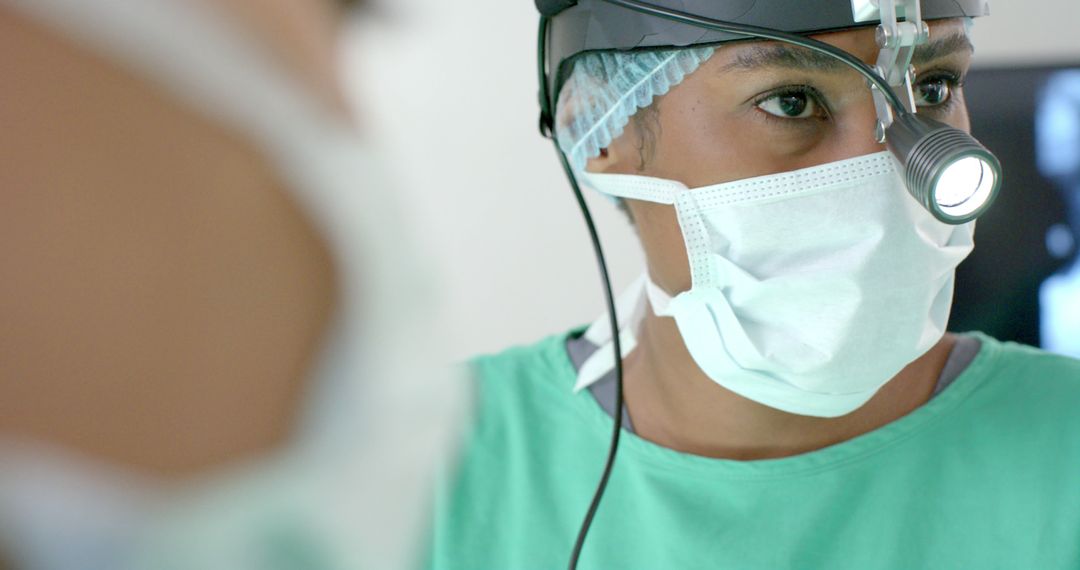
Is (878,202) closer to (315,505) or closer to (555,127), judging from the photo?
(555,127)

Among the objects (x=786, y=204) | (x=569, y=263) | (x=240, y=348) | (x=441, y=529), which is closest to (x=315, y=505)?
(x=240, y=348)

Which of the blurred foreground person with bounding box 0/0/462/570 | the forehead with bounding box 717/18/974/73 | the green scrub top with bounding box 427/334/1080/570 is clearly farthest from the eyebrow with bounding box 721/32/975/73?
the blurred foreground person with bounding box 0/0/462/570

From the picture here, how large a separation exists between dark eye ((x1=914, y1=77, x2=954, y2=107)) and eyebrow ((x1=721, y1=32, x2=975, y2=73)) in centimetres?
4

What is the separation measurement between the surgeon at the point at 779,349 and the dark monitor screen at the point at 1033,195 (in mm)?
254

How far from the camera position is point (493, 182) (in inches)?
88.2

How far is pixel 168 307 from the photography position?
28 cm

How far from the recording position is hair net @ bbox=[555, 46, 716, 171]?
3.70ft

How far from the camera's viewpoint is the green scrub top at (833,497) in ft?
3.87

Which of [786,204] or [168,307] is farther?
[786,204]

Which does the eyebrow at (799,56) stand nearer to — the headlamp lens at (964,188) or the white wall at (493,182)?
the headlamp lens at (964,188)

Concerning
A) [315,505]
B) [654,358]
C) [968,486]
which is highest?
[315,505]

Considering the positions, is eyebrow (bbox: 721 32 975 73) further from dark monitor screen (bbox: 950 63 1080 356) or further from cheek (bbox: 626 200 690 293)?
dark monitor screen (bbox: 950 63 1080 356)

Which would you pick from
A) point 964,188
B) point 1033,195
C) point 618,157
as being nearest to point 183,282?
point 964,188

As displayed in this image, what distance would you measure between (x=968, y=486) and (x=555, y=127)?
28.0 inches
